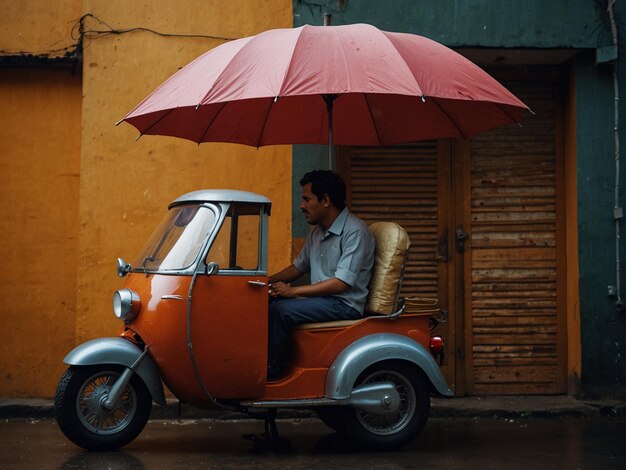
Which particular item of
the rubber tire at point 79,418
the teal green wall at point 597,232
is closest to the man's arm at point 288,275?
the rubber tire at point 79,418

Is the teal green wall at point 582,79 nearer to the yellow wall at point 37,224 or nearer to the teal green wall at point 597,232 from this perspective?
the teal green wall at point 597,232

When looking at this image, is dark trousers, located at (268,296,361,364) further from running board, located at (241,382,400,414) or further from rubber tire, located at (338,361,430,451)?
rubber tire, located at (338,361,430,451)

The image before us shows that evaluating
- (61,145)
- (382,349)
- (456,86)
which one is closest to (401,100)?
(456,86)

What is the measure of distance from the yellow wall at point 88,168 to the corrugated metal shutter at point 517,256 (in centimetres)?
177

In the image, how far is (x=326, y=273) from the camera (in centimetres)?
668

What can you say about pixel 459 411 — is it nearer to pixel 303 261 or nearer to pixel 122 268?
pixel 303 261

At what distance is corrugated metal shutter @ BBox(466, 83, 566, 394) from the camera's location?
8.58 meters

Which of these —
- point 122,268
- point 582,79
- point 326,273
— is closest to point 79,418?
point 122,268

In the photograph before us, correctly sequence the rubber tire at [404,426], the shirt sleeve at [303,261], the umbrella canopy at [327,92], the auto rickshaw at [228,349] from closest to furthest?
the umbrella canopy at [327,92] < the auto rickshaw at [228,349] < the rubber tire at [404,426] < the shirt sleeve at [303,261]

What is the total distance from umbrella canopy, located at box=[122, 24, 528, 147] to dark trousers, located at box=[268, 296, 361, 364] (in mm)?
1324

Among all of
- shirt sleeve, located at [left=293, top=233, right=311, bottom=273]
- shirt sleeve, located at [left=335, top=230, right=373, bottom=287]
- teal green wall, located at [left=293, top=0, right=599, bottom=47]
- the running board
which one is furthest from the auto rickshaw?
teal green wall, located at [left=293, top=0, right=599, bottom=47]

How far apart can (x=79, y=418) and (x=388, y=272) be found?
2.16 meters

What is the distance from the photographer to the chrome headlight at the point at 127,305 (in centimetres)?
608

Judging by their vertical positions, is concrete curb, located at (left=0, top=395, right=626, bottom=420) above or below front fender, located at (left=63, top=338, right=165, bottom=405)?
below
